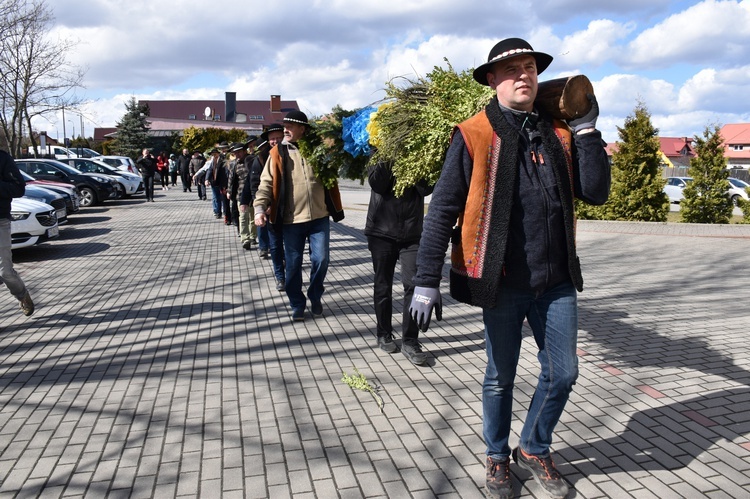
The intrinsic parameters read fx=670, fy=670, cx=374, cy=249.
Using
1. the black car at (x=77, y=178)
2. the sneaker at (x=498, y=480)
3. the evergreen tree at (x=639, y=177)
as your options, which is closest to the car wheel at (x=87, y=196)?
the black car at (x=77, y=178)

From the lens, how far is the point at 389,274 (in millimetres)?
5555

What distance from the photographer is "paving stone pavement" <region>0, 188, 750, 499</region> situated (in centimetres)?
343

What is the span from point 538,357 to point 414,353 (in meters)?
2.21

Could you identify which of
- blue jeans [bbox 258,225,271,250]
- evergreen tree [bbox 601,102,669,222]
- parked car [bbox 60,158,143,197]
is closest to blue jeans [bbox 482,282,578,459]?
blue jeans [bbox 258,225,271,250]

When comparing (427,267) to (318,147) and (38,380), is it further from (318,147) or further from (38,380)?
(38,380)

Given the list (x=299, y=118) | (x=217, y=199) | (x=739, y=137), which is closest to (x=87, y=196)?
(x=217, y=199)

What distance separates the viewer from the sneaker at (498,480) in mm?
3166

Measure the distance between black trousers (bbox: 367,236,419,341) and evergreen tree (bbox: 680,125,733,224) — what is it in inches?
596

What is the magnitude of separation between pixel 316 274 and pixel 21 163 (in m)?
17.0

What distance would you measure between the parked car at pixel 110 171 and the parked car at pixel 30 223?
14539mm

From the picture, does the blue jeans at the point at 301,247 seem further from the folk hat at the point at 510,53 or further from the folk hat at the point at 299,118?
the folk hat at the point at 510,53

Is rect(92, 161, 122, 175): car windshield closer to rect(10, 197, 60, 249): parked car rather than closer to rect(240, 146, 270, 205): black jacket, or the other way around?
rect(10, 197, 60, 249): parked car

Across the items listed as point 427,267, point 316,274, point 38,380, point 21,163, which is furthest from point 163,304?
point 21,163

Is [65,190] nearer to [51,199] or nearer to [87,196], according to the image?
[51,199]
